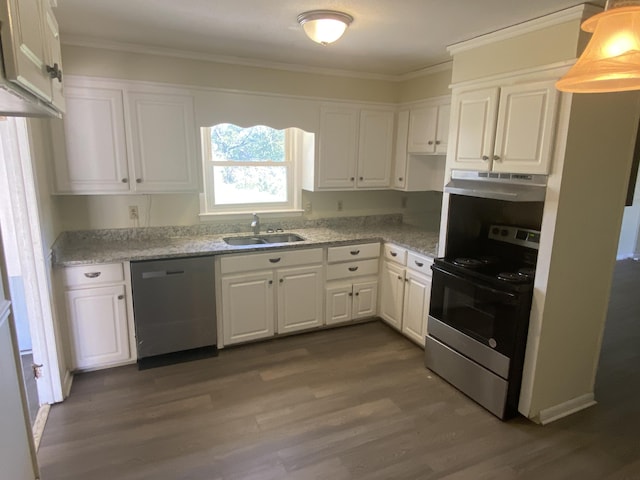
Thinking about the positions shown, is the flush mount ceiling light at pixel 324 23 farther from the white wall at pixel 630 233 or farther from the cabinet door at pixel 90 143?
the white wall at pixel 630 233

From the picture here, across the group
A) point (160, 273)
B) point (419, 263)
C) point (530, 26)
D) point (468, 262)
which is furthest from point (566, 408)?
point (160, 273)

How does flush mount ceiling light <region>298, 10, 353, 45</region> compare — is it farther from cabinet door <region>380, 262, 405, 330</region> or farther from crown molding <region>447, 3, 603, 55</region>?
cabinet door <region>380, 262, 405, 330</region>

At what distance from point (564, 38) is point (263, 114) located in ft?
7.16

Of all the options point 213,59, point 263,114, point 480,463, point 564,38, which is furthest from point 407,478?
point 213,59

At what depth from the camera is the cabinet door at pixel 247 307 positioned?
10.3ft

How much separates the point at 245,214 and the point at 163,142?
974 millimetres

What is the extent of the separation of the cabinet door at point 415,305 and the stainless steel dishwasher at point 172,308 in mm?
1601

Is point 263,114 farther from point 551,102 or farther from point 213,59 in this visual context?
point 551,102

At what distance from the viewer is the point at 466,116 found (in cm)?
262

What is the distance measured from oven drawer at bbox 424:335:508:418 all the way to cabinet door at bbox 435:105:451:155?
62.4 inches

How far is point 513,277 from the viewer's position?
237cm

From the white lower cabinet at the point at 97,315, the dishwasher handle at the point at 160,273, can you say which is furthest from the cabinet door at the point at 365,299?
the white lower cabinet at the point at 97,315

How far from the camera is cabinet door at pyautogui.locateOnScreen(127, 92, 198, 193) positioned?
2.92 meters

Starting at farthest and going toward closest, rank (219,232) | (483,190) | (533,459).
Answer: (219,232) → (483,190) → (533,459)
